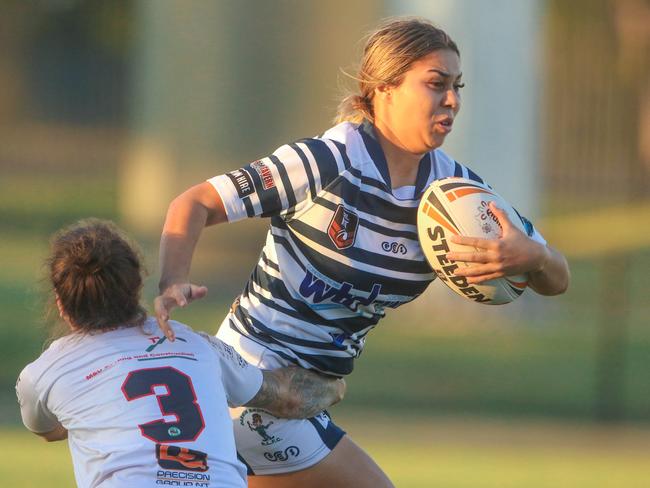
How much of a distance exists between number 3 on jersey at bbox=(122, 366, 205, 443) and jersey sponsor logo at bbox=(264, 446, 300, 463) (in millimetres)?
960

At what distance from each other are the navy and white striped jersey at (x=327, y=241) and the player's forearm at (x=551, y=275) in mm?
361

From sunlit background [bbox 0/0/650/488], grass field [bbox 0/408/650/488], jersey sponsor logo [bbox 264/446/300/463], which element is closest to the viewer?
jersey sponsor logo [bbox 264/446/300/463]

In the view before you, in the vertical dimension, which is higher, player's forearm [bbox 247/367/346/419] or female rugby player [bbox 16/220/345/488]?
female rugby player [bbox 16/220/345/488]

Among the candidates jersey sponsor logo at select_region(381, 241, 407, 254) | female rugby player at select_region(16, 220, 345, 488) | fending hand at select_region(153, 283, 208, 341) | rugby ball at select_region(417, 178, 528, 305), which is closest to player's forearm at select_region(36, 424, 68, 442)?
female rugby player at select_region(16, 220, 345, 488)

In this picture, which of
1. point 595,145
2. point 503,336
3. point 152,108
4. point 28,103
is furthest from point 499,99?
point 28,103

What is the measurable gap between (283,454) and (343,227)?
85 centimetres

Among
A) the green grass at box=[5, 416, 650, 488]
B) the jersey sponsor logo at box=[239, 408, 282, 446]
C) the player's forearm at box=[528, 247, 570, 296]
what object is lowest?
the green grass at box=[5, 416, 650, 488]

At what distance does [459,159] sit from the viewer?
48.6 feet

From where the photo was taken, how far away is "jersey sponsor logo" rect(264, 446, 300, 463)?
461 centimetres

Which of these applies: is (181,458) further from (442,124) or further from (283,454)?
(442,124)

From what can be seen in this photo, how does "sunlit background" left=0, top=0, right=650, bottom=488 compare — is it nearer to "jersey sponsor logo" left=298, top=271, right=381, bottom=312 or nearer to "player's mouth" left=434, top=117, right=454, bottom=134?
"jersey sponsor logo" left=298, top=271, right=381, bottom=312

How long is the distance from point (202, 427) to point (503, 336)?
35.3 feet

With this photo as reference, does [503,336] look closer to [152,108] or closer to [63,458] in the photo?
[152,108]

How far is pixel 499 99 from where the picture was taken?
50.2 feet
